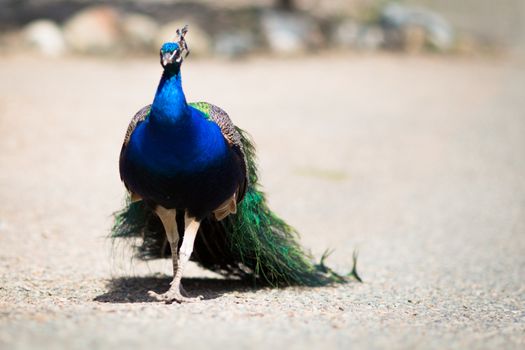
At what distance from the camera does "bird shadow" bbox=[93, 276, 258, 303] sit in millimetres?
5461

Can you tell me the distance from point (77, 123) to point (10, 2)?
28.1 feet

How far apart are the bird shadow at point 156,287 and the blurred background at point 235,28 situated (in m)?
11.3

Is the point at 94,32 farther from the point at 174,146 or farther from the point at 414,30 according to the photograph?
the point at 174,146

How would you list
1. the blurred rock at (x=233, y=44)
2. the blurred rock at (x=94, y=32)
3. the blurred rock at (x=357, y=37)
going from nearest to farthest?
1. the blurred rock at (x=94, y=32)
2. the blurred rock at (x=233, y=44)
3. the blurred rock at (x=357, y=37)

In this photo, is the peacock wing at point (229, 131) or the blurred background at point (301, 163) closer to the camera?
the blurred background at point (301, 163)

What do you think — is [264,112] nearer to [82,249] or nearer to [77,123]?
[77,123]

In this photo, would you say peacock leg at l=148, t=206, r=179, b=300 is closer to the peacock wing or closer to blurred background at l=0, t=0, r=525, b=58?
the peacock wing

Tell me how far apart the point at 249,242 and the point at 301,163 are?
6.06 meters

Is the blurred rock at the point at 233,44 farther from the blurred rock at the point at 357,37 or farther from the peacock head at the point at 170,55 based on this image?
the peacock head at the point at 170,55

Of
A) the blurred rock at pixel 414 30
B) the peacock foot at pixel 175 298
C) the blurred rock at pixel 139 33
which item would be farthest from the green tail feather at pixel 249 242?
the blurred rock at pixel 414 30

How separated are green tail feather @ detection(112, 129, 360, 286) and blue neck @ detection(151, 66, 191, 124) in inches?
41.1

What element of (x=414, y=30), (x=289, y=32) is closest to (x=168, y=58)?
(x=289, y=32)

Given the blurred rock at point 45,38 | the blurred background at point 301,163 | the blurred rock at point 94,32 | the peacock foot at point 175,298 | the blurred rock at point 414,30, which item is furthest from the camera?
the blurred rock at point 414,30

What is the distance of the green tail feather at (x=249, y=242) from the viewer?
5.71 m
